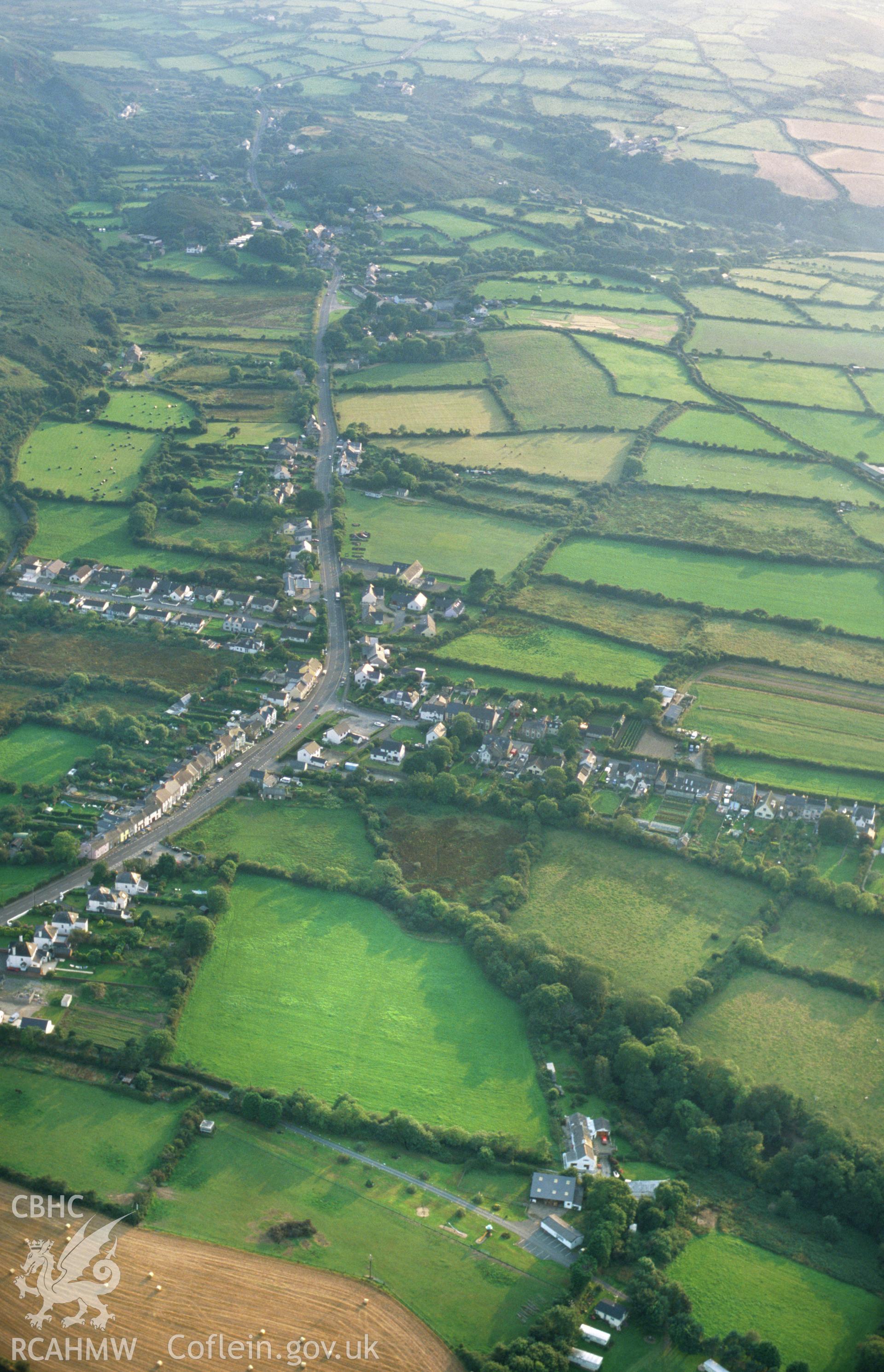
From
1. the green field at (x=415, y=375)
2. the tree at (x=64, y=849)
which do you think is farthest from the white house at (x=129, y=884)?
the green field at (x=415, y=375)

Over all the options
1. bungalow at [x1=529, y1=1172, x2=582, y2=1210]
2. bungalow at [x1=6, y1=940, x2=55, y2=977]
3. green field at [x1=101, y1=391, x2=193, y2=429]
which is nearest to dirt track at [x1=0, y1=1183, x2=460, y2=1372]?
bungalow at [x1=529, y1=1172, x2=582, y2=1210]

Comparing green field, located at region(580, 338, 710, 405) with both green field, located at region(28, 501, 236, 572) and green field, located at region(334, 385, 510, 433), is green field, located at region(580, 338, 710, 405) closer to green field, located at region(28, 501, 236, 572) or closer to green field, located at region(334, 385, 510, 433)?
green field, located at region(334, 385, 510, 433)

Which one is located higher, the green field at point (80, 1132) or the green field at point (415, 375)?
the green field at point (415, 375)

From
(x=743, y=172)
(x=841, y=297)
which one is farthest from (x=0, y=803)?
(x=743, y=172)

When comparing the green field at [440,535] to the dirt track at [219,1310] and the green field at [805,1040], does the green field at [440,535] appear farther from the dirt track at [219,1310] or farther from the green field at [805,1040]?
the dirt track at [219,1310]

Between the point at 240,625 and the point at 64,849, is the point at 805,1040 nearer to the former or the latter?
the point at 64,849

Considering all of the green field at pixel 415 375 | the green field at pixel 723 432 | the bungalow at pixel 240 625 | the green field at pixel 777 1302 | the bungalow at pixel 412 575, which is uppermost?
the green field at pixel 723 432

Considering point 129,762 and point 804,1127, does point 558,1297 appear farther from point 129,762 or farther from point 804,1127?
point 129,762
